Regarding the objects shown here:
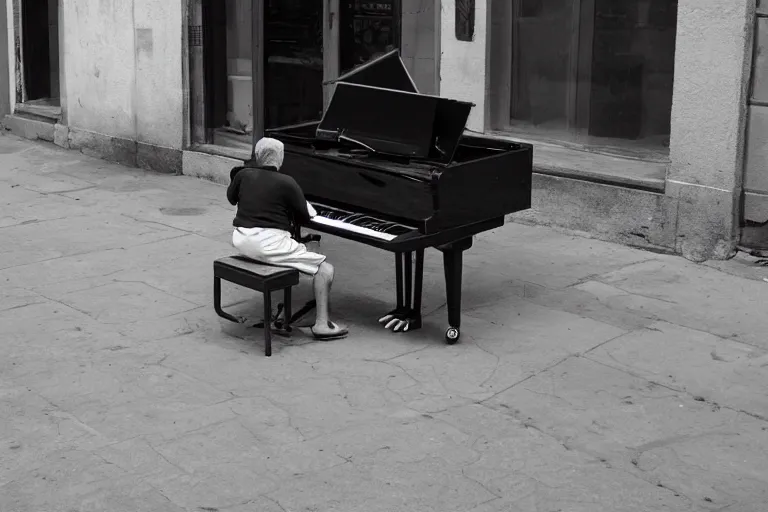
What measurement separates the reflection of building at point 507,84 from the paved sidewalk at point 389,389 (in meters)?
0.51

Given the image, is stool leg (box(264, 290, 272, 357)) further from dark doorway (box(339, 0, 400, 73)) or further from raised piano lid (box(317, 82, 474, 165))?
dark doorway (box(339, 0, 400, 73))

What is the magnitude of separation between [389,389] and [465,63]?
512 cm

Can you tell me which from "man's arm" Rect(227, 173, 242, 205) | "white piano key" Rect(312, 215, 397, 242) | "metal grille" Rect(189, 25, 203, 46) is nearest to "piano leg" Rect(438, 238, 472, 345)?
"white piano key" Rect(312, 215, 397, 242)

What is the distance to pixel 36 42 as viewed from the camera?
16484 millimetres

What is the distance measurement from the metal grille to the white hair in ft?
20.6

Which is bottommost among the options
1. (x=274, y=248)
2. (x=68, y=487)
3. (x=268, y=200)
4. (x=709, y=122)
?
(x=68, y=487)

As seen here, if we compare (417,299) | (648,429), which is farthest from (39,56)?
(648,429)

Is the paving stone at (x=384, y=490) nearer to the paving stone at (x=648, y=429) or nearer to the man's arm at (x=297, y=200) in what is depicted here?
the paving stone at (x=648, y=429)

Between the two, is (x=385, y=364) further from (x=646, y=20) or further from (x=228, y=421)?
(x=646, y=20)

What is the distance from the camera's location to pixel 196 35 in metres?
13.5

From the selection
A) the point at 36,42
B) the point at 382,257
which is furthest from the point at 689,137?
the point at 36,42

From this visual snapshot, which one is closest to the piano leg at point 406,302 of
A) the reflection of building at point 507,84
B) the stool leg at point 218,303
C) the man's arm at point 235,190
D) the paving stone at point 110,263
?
the stool leg at point 218,303

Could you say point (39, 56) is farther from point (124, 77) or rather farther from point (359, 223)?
point (359, 223)

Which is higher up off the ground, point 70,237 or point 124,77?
point 124,77
